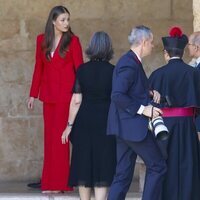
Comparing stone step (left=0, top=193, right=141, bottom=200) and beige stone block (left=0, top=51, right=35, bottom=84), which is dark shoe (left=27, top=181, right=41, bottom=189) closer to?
stone step (left=0, top=193, right=141, bottom=200)

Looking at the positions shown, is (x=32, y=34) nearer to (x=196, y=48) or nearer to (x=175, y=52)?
(x=196, y=48)

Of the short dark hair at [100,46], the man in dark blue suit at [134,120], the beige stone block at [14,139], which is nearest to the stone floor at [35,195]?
the beige stone block at [14,139]

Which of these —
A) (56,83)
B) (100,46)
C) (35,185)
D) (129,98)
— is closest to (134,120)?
(129,98)

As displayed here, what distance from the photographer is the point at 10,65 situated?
35.8 ft

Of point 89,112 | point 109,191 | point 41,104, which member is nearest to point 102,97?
point 89,112

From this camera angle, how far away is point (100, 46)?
914cm

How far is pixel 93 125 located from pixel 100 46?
0.69 metres

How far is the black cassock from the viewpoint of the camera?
29.2ft

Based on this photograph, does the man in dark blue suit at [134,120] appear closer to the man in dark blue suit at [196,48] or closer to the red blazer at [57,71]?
the man in dark blue suit at [196,48]

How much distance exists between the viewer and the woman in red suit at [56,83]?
32.1ft

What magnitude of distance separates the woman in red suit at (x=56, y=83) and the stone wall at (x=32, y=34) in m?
0.91

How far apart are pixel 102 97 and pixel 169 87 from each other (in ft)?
2.13

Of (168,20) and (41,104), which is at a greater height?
(168,20)

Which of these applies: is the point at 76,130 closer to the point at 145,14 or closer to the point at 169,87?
the point at 169,87
